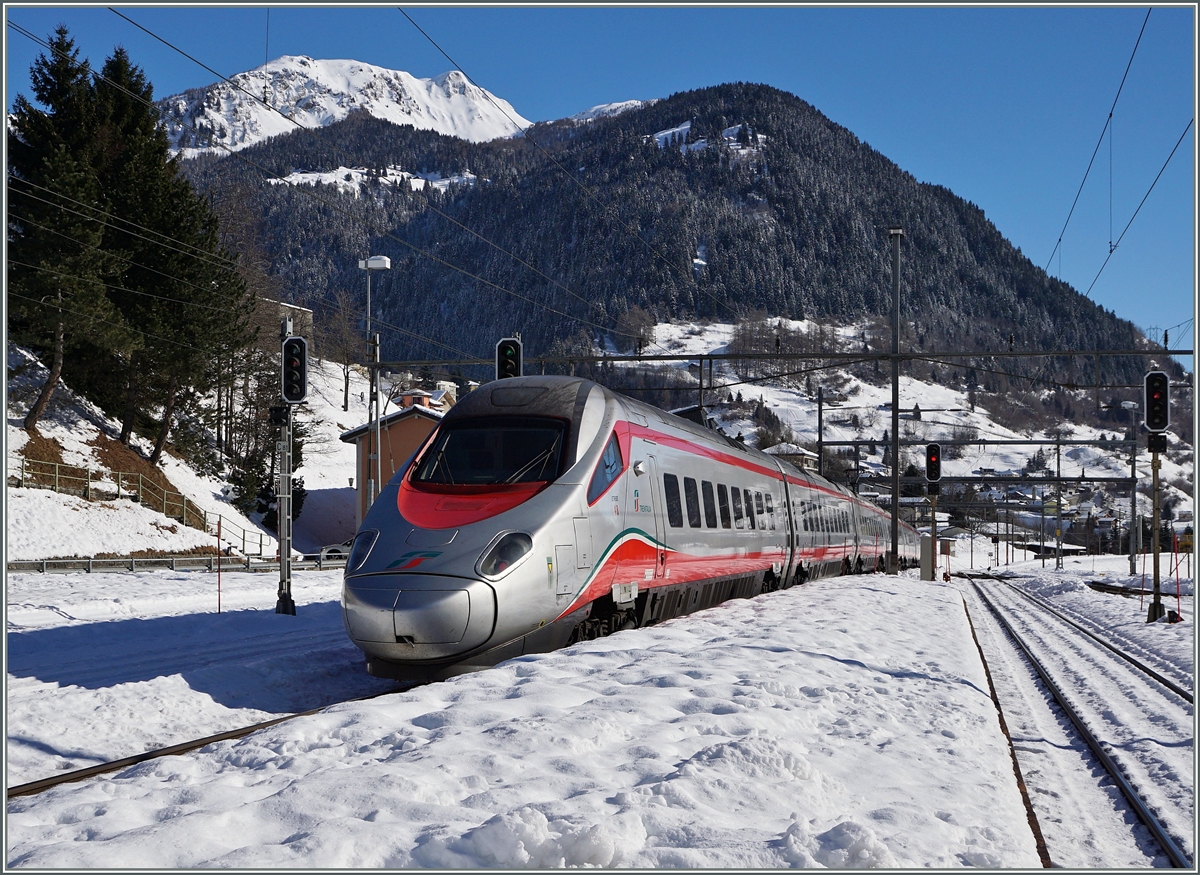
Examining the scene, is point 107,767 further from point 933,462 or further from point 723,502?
point 933,462

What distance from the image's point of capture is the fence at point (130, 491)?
116 ft

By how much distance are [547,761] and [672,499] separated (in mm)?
8390

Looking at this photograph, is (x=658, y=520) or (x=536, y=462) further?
(x=658, y=520)

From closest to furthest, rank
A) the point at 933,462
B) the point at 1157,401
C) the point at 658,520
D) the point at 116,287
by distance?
the point at 658,520 → the point at 1157,401 → the point at 933,462 → the point at 116,287

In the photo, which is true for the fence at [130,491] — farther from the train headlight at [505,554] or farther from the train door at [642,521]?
the train headlight at [505,554]

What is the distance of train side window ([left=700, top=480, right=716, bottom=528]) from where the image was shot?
632 inches

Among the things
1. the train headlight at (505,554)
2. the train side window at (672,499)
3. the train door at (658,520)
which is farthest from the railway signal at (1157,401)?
the train headlight at (505,554)

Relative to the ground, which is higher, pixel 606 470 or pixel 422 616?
pixel 606 470

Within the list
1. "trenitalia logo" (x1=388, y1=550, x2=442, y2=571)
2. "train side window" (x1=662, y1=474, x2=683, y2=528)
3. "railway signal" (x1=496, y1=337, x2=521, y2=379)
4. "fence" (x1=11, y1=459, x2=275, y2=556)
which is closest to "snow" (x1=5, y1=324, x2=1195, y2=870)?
"trenitalia logo" (x1=388, y1=550, x2=442, y2=571)

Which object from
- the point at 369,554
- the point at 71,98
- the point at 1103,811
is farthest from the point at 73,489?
the point at 1103,811

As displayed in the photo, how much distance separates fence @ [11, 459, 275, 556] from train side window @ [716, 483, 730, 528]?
808 inches

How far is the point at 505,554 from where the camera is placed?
986 cm

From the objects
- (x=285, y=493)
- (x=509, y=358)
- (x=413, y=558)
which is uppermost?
(x=509, y=358)

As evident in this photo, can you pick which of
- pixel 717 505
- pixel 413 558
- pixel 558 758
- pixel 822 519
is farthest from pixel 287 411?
pixel 822 519
